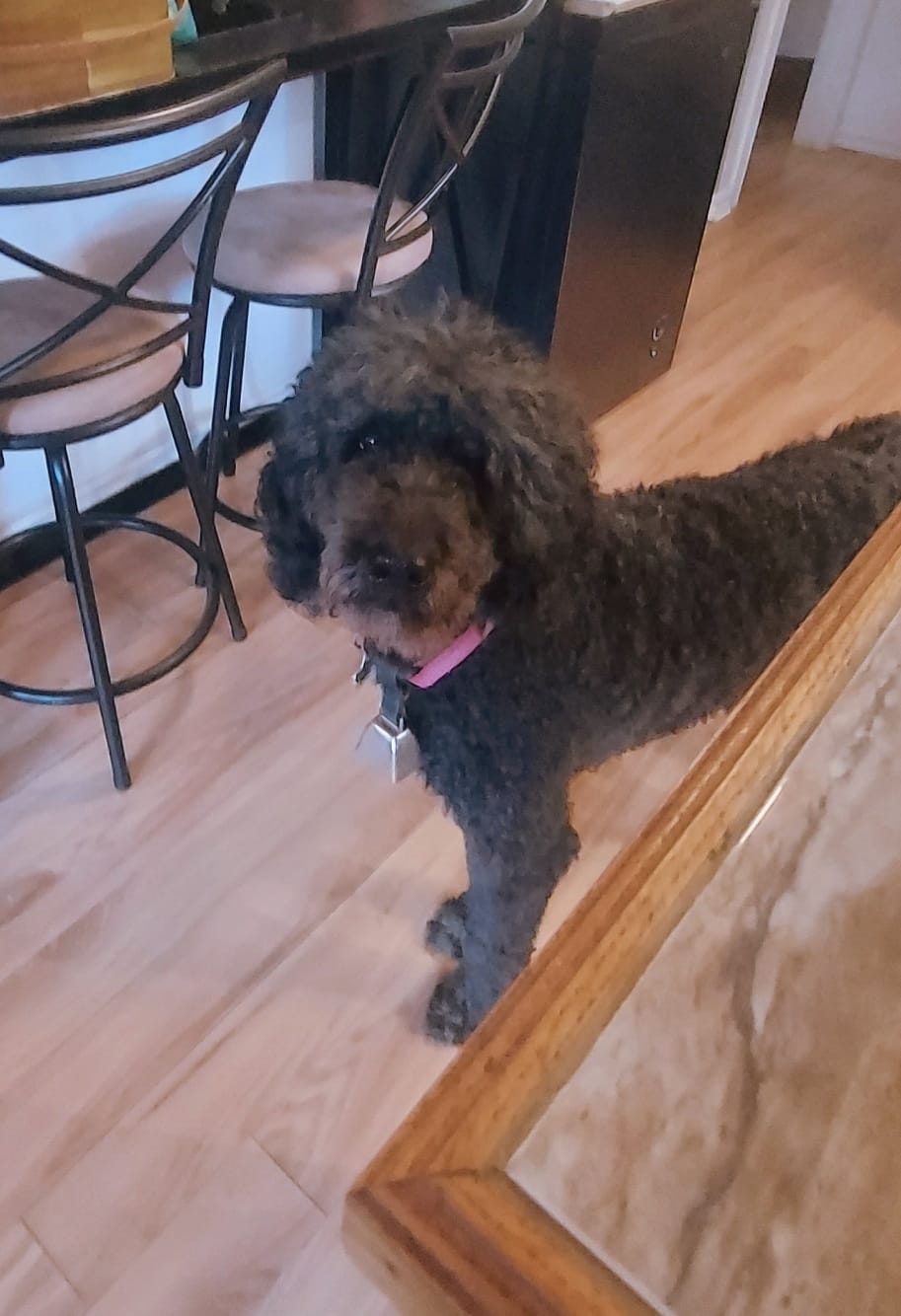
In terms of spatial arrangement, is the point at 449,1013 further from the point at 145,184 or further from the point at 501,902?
the point at 145,184

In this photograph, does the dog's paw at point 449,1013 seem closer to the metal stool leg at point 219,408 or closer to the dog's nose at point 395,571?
the dog's nose at point 395,571

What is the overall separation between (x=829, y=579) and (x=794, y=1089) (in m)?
0.94

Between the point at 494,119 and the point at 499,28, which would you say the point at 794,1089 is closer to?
the point at 499,28

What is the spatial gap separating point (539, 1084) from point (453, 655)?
2.31ft

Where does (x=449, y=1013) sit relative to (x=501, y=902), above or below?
below

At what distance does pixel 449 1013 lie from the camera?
53.4 inches

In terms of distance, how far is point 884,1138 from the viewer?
1.38ft

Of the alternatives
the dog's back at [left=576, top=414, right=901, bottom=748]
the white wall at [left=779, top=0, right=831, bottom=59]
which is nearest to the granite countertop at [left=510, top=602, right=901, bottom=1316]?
the dog's back at [left=576, top=414, right=901, bottom=748]

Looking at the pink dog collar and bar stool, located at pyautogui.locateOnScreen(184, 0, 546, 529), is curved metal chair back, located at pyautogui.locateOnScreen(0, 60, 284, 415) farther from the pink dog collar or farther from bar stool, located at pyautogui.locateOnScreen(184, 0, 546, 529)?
the pink dog collar

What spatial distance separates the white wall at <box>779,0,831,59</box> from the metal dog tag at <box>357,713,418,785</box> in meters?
5.04

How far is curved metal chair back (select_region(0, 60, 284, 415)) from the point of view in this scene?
3.17ft

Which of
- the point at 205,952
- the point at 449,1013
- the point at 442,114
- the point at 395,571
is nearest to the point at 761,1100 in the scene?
the point at 395,571

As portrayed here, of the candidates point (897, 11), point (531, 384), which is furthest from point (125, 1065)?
point (897, 11)

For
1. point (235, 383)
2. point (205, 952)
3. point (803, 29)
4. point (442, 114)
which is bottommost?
point (205, 952)
